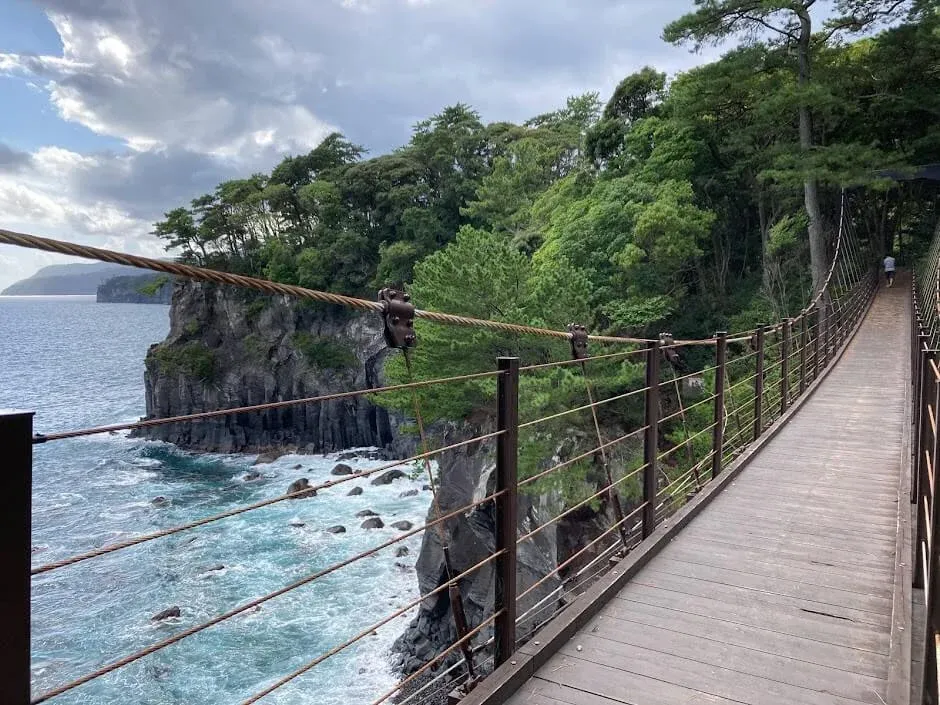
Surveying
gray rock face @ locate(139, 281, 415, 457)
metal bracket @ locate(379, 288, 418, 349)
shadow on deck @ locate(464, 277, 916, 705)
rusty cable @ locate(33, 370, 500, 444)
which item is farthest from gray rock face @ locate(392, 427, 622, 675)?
gray rock face @ locate(139, 281, 415, 457)

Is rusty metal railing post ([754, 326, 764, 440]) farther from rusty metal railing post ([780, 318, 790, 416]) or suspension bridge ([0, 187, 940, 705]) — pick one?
rusty metal railing post ([780, 318, 790, 416])

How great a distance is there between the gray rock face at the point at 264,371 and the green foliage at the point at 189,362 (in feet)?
0.16

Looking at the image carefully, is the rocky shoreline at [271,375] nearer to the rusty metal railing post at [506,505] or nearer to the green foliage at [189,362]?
the green foliage at [189,362]

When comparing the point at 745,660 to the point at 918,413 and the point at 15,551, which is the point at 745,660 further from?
the point at 15,551

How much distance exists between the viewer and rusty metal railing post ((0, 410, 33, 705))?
36.8 inches

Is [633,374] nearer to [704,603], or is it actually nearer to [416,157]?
[704,603]

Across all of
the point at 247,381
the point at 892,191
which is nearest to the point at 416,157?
the point at 247,381

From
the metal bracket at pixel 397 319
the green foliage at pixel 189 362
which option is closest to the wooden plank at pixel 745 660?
the metal bracket at pixel 397 319

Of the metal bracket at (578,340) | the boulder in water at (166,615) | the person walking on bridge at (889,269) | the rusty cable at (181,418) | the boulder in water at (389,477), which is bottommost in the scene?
the boulder in water at (166,615)

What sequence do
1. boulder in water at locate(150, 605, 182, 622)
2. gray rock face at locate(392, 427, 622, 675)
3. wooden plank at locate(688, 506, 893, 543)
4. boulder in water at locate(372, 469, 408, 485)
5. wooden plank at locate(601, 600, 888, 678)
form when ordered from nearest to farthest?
1. wooden plank at locate(601, 600, 888, 678)
2. wooden plank at locate(688, 506, 893, 543)
3. gray rock face at locate(392, 427, 622, 675)
4. boulder in water at locate(150, 605, 182, 622)
5. boulder in water at locate(372, 469, 408, 485)

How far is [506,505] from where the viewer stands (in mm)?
2141

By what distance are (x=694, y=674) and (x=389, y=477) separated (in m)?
22.0

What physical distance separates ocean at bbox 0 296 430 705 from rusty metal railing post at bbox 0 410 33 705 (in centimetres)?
766

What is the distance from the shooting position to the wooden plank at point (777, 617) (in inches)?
92.7
